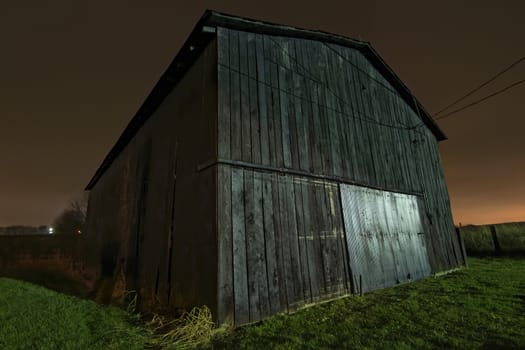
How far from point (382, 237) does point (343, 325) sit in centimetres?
372

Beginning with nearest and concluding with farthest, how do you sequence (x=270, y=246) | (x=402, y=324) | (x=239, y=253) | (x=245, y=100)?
(x=402, y=324), (x=239, y=253), (x=270, y=246), (x=245, y=100)

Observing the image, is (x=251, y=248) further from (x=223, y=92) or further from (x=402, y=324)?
(x=223, y=92)

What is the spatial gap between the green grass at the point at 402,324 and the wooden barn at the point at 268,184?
437 mm

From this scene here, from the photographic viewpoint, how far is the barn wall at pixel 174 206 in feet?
14.8

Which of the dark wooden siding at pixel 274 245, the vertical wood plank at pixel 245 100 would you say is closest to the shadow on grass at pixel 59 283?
the dark wooden siding at pixel 274 245

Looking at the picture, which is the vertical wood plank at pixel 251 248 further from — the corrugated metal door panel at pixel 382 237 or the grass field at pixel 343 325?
the corrugated metal door panel at pixel 382 237

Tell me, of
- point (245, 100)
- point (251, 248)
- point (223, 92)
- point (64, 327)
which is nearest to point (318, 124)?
point (245, 100)

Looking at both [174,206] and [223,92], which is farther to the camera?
[174,206]

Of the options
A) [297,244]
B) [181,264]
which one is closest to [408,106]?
[297,244]

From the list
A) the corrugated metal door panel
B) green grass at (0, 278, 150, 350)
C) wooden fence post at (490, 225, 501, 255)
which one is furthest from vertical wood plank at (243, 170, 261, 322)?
wooden fence post at (490, 225, 501, 255)

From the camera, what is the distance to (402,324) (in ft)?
12.6

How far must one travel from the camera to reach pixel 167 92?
7598 millimetres

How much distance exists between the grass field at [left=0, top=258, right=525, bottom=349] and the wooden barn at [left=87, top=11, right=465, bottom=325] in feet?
1.79

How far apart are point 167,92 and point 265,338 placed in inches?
269
